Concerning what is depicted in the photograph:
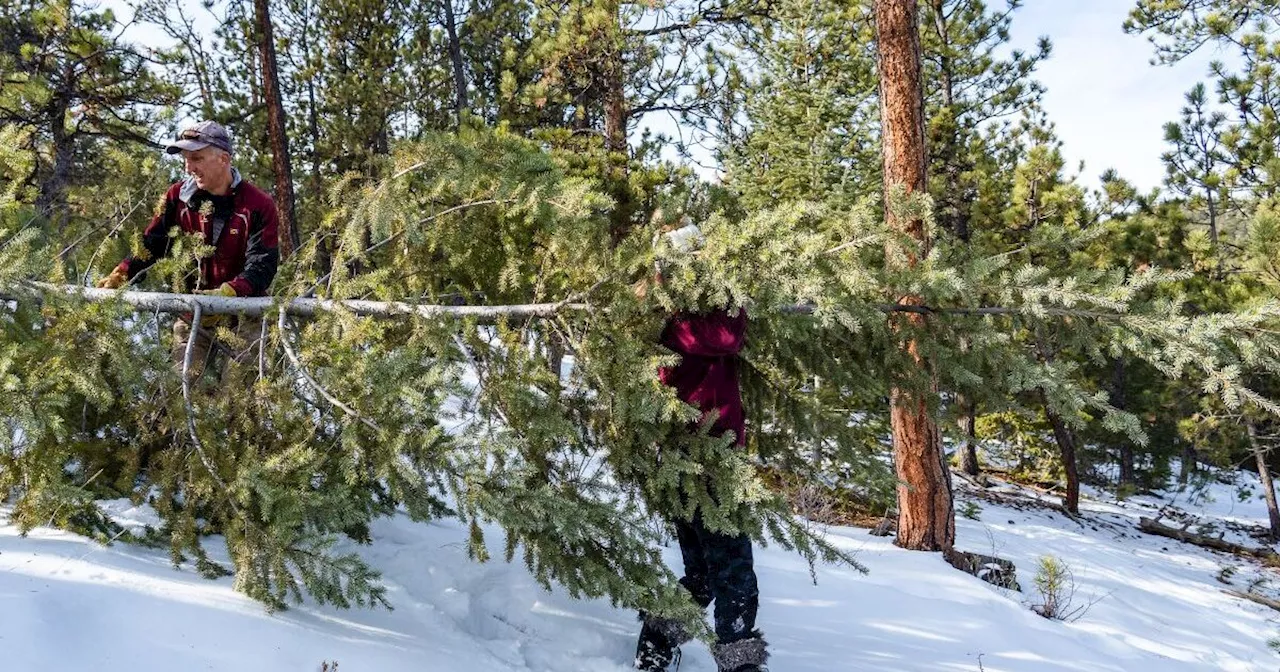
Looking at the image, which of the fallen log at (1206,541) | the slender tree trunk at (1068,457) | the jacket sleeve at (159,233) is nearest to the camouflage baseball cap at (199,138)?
the jacket sleeve at (159,233)

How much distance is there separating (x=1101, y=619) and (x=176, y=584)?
21.6ft

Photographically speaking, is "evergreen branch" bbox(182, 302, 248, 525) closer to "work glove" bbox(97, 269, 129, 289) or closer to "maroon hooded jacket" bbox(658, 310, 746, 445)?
"work glove" bbox(97, 269, 129, 289)

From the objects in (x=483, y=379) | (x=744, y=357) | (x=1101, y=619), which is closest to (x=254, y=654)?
(x=483, y=379)

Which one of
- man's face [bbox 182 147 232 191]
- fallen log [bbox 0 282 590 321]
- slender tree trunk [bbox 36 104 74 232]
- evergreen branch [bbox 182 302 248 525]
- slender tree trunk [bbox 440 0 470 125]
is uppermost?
slender tree trunk [bbox 440 0 470 125]

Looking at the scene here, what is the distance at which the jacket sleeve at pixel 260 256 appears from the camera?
3.99 meters

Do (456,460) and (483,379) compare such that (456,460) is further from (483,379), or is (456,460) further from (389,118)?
(389,118)

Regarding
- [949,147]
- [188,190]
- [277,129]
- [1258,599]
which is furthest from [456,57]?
[1258,599]

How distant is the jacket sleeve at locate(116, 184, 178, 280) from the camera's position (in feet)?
13.8

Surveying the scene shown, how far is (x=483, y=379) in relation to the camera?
11.6 feet

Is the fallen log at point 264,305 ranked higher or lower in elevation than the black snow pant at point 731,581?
higher

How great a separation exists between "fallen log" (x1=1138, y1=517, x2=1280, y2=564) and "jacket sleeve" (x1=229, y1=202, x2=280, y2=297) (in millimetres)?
13965

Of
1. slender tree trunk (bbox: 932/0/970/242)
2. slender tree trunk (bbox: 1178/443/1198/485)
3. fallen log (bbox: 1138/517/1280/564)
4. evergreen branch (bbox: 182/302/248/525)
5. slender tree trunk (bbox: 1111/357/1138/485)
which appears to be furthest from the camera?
slender tree trunk (bbox: 1178/443/1198/485)

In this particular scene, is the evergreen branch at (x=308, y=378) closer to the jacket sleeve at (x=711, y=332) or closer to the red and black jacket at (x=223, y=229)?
the red and black jacket at (x=223, y=229)

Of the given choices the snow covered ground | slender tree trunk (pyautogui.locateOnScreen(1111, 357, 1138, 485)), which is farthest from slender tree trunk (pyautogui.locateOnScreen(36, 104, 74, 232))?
slender tree trunk (pyautogui.locateOnScreen(1111, 357, 1138, 485))
